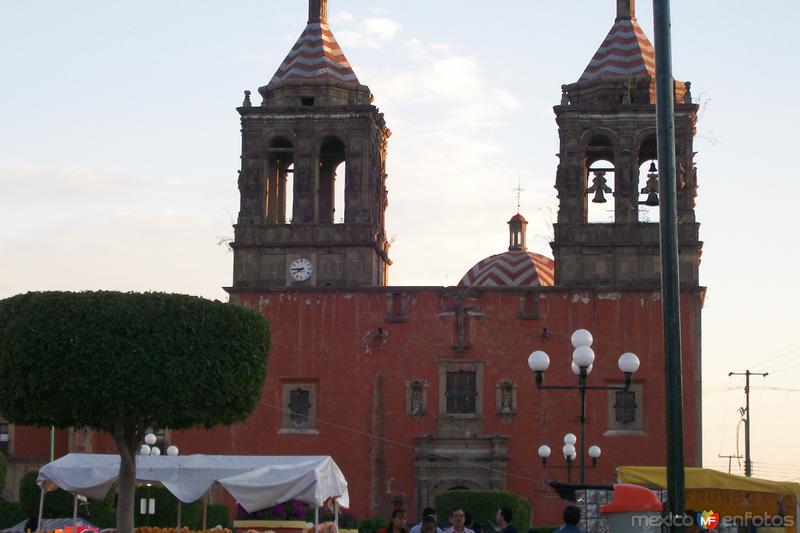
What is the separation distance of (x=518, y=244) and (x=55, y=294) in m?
25.3

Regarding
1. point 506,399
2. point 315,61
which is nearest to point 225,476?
point 506,399

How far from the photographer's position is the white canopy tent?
20.0 m

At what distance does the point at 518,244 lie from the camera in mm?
44781

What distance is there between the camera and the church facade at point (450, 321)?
109 ft

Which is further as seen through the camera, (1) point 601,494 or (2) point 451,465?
(2) point 451,465

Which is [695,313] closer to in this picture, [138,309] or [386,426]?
[386,426]

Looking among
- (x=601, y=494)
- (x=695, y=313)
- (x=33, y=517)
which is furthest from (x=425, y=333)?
(x=601, y=494)

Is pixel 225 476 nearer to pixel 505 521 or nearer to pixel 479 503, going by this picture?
pixel 505 521

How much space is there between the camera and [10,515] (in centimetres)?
2950

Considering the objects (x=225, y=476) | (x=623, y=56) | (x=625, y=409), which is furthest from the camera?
(x=623, y=56)

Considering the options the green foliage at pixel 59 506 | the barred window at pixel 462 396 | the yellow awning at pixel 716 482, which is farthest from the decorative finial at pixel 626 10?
the yellow awning at pixel 716 482

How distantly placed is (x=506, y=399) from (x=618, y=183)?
5456 millimetres

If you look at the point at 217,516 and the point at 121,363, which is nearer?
the point at 121,363

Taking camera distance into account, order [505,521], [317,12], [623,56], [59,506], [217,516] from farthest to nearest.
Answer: [317,12], [623,56], [217,516], [59,506], [505,521]
